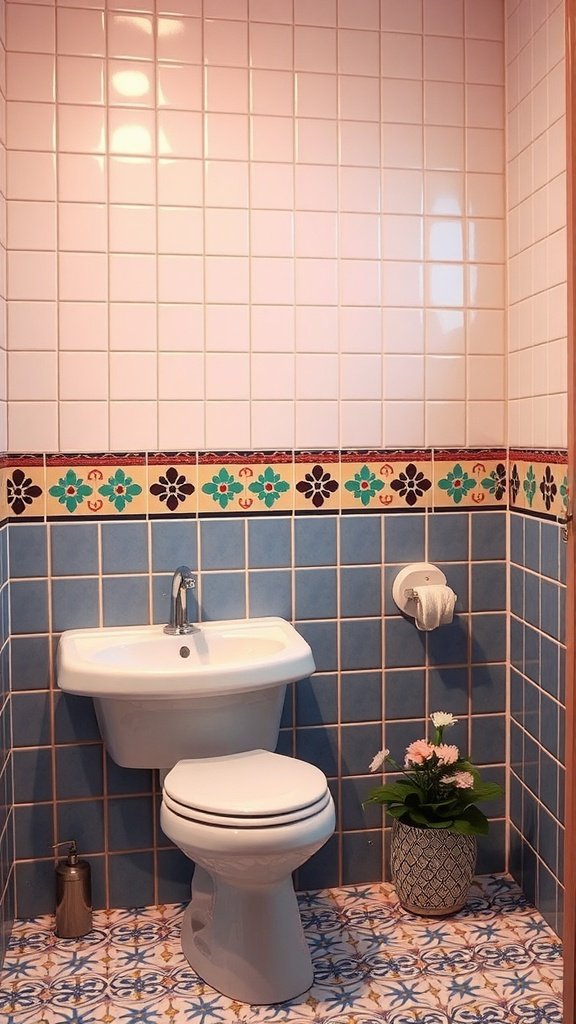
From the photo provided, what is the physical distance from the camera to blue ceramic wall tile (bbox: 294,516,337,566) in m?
2.47

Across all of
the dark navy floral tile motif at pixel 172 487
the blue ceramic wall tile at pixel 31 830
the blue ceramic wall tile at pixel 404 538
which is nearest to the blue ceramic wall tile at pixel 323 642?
the blue ceramic wall tile at pixel 404 538

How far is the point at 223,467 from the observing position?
2422mm

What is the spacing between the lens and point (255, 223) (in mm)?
2393

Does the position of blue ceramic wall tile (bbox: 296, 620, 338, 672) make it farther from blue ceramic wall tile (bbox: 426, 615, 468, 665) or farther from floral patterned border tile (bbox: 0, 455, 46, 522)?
floral patterned border tile (bbox: 0, 455, 46, 522)

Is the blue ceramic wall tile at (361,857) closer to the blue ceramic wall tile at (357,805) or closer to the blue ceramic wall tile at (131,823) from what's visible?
the blue ceramic wall tile at (357,805)

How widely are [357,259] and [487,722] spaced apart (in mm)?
1282

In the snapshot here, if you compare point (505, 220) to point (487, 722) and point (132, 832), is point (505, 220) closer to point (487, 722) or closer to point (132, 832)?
point (487, 722)

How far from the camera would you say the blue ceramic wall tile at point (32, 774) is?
7.80 ft

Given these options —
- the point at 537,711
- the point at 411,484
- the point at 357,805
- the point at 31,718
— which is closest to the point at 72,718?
the point at 31,718

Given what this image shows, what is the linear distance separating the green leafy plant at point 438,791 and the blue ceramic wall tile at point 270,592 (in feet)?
1.50

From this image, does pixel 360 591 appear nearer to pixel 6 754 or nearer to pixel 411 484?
pixel 411 484

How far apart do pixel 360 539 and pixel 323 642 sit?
0.29 m

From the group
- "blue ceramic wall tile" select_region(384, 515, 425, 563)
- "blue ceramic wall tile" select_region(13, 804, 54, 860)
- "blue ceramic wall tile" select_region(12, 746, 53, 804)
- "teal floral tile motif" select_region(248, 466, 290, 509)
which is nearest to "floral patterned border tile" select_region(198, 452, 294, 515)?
"teal floral tile motif" select_region(248, 466, 290, 509)

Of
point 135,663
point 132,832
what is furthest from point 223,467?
point 132,832
